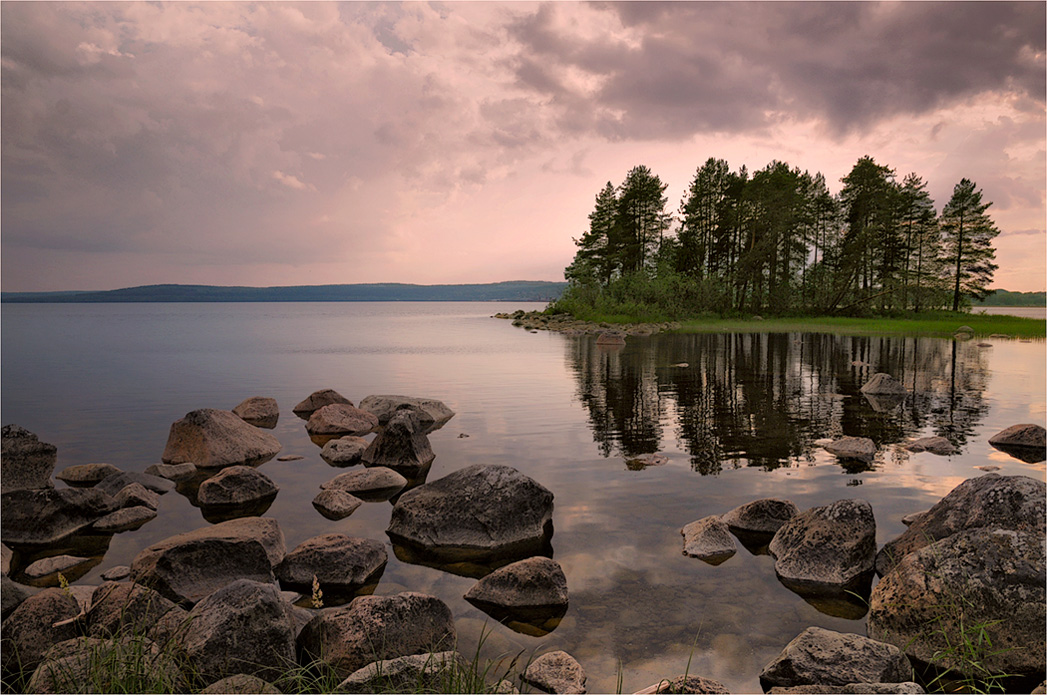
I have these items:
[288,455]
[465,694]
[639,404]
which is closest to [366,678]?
[465,694]

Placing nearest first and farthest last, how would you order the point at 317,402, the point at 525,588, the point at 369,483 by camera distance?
the point at 525,588 → the point at 369,483 → the point at 317,402

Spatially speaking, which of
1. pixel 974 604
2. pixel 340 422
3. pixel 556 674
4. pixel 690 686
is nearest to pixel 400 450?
pixel 340 422

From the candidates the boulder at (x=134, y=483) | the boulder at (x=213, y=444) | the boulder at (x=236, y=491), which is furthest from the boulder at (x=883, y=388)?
the boulder at (x=134, y=483)

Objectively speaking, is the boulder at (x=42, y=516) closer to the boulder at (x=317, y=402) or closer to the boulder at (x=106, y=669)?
the boulder at (x=106, y=669)

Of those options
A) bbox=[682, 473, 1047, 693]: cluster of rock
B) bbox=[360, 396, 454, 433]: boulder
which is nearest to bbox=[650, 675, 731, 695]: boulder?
bbox=[682, 473, 1047, 693]: cluster of rock

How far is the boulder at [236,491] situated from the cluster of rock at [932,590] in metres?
9.07

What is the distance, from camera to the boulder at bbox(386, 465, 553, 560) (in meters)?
9.03

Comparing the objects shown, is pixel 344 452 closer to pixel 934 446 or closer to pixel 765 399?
pixel 934 446

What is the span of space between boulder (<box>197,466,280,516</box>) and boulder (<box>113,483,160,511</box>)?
732mm

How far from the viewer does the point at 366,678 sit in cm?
483

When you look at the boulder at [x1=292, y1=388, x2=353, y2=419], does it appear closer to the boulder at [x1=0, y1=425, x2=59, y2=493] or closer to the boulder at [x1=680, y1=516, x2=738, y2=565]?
the boulder at [x1=0, y1=425, x2=59, y2=493]

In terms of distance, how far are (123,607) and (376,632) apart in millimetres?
2566

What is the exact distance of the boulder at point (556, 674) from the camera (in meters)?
5.53

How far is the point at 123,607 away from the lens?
19.2 ft
